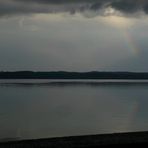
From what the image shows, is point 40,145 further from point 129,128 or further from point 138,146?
point 129,128

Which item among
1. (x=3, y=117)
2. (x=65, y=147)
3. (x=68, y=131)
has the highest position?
(x=65, y=147)

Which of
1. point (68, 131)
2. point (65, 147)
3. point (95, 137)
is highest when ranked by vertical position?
point (65, 147)

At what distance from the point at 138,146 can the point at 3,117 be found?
17856 millimetres

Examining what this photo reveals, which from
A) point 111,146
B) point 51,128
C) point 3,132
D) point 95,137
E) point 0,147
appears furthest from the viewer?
point 51,128

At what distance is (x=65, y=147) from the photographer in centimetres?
385

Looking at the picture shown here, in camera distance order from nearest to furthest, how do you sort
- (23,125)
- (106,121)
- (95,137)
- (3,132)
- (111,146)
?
1. (111,146)
2. (95,137)
3. (3,132)
4. (23,125)
5. (106,121)

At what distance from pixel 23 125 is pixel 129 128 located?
4917 millimetres

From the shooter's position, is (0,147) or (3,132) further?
(3,132)

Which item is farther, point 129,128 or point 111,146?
point 129,128

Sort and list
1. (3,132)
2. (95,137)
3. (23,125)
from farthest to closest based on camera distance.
Result: (23,125) < (3,132) < (95,137)

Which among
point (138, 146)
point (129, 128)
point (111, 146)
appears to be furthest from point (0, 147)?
point (129, 128)

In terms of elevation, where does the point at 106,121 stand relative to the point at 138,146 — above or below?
below

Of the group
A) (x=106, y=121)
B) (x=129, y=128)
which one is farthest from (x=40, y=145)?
(x=106, y=121)

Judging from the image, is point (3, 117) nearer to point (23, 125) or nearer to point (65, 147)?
point (23, 125)
